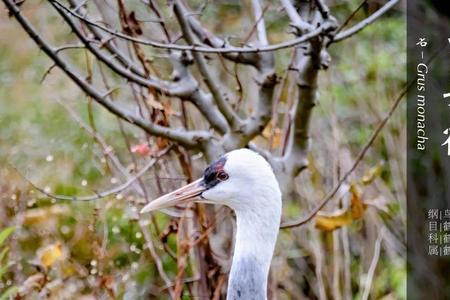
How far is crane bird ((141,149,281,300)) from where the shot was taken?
2.09m

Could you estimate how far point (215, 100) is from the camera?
2.57 m

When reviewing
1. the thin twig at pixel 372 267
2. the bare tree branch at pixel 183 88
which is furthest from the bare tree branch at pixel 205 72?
the thin twig at pixel 372 267

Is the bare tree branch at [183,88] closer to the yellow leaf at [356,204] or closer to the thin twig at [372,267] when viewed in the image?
the yellow leaf at [356,204]

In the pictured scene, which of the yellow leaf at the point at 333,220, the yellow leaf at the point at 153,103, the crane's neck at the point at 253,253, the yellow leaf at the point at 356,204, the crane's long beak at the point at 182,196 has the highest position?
the yellow leaf at the point at 153,103

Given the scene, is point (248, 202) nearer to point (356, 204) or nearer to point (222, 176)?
point (222, 176)

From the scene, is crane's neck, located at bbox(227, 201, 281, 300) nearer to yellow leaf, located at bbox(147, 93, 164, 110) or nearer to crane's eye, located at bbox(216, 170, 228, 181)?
crane's eye, located at bbox(216, 170, 228, 181)

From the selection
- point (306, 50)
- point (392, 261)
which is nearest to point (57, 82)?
point (392, 261)

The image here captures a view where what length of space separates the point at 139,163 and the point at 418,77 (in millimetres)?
1061

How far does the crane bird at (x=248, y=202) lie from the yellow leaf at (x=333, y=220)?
85 centimetres

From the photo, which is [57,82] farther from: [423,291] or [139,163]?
Result: [423,291]

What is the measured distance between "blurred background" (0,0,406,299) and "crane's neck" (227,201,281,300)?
38.0 inches

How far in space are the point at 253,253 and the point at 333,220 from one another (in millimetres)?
891

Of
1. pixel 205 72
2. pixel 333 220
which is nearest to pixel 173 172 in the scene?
pixel 333 220

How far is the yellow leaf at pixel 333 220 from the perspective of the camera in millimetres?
2942
